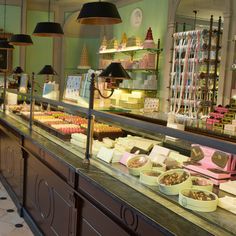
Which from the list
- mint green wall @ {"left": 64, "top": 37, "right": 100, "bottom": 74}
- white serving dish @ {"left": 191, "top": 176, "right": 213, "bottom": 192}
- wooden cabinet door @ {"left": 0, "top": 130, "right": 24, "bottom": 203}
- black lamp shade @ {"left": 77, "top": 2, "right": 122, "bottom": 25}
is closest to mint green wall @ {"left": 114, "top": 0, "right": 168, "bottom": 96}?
mint green wall @ {"left": 64, "top": 37, "right": 100, "bottom": 74}

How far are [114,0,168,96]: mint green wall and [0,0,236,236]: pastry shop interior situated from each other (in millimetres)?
22

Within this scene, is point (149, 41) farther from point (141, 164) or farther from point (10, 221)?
point (141, 164)

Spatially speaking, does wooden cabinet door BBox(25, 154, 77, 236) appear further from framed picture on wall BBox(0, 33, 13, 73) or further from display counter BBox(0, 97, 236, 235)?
framed picture on wall BBox(0, 33, 13, 73)

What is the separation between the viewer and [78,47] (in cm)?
1124

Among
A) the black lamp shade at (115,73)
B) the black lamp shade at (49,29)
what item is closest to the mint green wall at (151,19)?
the black lamp shade at (49,29)

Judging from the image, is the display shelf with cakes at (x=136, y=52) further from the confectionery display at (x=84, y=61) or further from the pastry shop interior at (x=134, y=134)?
the confectionery display at (x=84, y=61)

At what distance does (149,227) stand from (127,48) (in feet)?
21.5

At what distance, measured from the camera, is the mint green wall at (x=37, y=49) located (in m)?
10.5

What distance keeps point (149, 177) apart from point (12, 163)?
9.85 feet

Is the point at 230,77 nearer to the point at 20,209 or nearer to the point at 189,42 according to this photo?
the point at 189,42

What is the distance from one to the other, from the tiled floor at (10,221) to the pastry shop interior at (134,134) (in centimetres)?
9

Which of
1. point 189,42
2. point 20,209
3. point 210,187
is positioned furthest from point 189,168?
point 189,42

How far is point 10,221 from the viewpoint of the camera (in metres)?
3.99

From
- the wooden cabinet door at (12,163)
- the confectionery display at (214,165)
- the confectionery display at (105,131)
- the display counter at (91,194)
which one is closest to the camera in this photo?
the display counter at (91,194)
